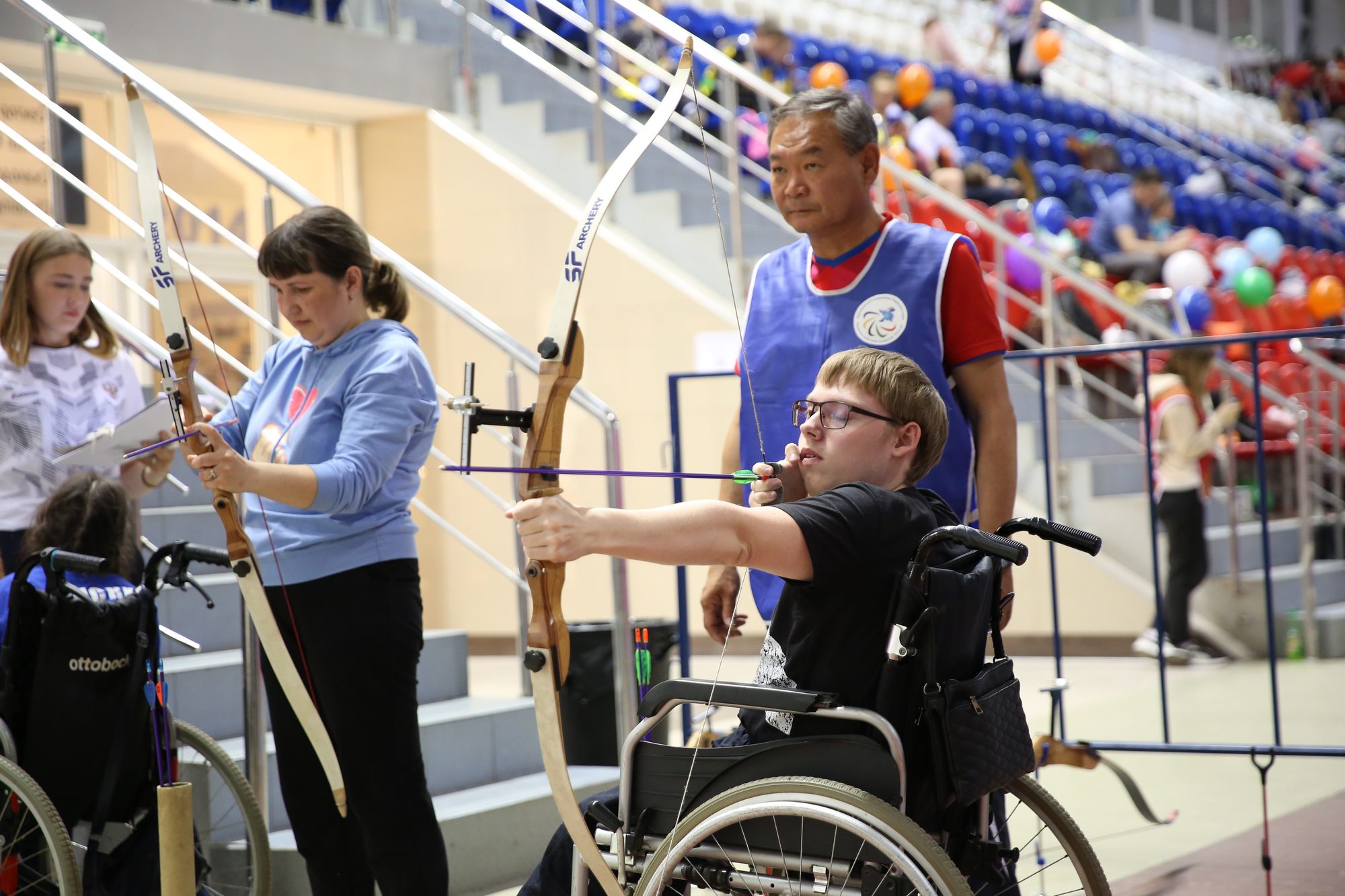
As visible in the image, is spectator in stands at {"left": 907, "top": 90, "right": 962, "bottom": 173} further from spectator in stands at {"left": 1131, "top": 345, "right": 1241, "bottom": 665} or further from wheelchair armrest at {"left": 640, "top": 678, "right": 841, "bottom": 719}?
wheelchair armrest at {"left": 640, "top": 678, "right": 841, "bottom": 719}

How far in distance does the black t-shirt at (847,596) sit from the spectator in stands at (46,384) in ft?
4.71

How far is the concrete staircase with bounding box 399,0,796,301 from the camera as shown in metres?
6.62

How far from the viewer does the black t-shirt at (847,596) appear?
5.13 ft

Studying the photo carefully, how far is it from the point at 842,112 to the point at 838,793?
3.45 feet

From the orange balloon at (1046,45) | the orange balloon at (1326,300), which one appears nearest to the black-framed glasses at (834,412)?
the orange balloon at (1326,300)

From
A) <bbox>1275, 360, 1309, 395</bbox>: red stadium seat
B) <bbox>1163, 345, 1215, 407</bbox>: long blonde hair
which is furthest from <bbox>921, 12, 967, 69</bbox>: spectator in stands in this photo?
<bbox>1163, 345, 1215, 407</bbox>: long blonde hair

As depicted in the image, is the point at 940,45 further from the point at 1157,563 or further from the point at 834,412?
the point at 834,412

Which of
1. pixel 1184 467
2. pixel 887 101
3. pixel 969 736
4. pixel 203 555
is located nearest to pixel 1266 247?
pixel 887 101

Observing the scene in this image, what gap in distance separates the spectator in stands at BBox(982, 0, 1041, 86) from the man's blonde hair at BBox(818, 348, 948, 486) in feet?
36.2

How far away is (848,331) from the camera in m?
2.11

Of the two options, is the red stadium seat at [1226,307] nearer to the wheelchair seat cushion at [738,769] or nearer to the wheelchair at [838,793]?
the wheelchair at [838,793]

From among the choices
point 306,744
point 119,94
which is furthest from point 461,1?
point 306,744

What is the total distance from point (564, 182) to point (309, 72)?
1269 mm

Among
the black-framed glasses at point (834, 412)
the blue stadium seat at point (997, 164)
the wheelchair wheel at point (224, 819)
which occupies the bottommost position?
the wheelchair wheel at point (224, 819)
